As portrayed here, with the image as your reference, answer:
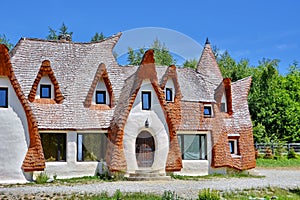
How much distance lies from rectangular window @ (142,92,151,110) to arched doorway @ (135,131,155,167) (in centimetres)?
141

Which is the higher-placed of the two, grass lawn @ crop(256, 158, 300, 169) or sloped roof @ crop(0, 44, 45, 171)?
sloped roof @ crop(0, 44, 45, 171)

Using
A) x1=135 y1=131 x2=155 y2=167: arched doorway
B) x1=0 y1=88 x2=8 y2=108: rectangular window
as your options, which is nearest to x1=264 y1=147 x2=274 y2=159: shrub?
x1=135 y1=131 x2=155 y2=167: arched doorway

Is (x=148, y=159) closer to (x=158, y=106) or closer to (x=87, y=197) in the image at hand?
(x=158, y=106)

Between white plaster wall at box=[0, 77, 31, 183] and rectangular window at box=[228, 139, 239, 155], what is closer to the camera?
white plaster wall at box=[0, 77, 31, 183]

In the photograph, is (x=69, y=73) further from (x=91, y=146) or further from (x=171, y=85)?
(x=171, y=85)

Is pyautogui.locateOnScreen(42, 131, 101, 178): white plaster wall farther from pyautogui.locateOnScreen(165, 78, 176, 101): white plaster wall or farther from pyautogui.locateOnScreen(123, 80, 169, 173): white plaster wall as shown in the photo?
pyautogui.locateOnScreen(165, 78, 176, 101): white plaster wall

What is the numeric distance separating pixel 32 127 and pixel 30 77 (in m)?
3.50

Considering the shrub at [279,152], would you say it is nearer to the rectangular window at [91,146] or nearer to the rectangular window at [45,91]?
the rectangular window at [91,146]

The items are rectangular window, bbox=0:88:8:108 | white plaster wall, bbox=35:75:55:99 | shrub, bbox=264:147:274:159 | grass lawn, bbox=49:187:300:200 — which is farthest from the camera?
shrub, bbox=264:147:274:159

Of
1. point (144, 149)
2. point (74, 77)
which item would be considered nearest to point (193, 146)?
point (144, 149)

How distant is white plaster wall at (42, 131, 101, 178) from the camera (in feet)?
73.9

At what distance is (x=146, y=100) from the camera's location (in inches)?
945

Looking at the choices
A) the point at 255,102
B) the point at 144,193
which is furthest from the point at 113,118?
the point at 255,102

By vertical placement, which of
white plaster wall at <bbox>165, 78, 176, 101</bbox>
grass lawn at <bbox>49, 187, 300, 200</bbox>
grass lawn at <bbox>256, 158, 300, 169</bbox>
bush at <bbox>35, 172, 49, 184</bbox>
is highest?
white plaster wall at <bbox>165, 78, 176, 101</bbox>
